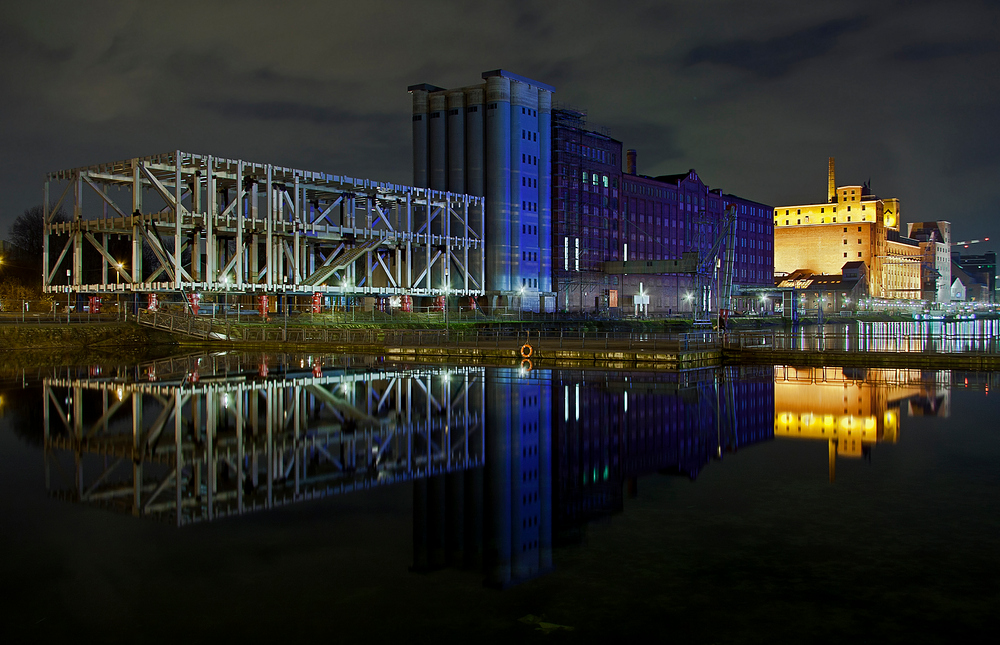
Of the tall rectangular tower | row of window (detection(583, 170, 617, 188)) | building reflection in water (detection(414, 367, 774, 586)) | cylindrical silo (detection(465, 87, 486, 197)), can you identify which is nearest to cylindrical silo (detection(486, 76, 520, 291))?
the tall rectangular tower

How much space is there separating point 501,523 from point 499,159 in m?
75.8

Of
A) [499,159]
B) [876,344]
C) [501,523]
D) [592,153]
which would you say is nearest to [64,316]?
[499,159]

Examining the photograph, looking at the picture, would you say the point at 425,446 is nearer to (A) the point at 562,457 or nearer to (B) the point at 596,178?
(A) the point at 562,457

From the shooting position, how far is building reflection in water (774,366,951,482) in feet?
53.7

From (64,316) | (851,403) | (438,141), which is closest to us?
(851,403)

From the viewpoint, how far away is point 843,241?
188 metres

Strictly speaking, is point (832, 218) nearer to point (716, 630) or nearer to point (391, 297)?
point (391, 297)

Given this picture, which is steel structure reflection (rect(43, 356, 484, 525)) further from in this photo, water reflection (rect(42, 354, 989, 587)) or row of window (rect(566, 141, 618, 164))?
row of window (rect(566, 141, 618, 164))

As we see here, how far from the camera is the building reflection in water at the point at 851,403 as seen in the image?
53.7 ft

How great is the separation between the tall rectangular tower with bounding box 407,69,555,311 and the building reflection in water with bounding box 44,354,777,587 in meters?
58.0

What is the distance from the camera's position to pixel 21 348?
146 feet

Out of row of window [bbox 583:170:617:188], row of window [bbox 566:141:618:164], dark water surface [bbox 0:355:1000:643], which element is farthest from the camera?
row of window [bbox 583:170:617:188]

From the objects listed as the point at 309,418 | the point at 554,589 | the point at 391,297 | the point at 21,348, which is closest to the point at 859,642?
the point at 554,589

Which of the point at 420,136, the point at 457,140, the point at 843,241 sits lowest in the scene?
the point at 843,241
